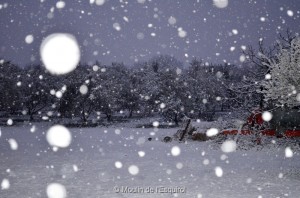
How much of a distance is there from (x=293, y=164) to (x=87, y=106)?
40389 millimetres

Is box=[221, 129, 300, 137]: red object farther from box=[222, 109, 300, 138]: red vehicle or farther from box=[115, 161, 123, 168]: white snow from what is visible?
box=[115, 161, 123, 168]: white snow

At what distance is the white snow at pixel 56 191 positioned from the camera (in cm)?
991

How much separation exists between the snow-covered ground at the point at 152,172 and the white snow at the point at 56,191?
0.53 feet

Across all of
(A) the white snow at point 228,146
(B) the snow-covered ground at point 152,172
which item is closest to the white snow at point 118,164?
(B) the snow-covered ground at point 152,172

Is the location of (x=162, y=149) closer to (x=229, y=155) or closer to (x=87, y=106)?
(x=229, y=155)

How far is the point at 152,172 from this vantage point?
534 inches

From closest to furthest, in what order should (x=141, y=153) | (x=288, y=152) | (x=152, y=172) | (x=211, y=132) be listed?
(x=152, y=172) < (x=288, y=152) < (x=141, y=153) < (x=211, y=132)

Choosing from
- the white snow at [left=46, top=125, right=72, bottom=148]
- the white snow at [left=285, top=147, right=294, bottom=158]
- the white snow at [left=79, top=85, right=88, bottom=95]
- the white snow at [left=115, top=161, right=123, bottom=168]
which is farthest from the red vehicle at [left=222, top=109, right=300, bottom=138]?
the white snow at [left=79, top=85, right=88, bottom=95]

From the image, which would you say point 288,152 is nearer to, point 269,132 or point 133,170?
point 269,132

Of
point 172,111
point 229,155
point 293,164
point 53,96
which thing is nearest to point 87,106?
point 53,96

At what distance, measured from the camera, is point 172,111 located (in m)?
46.6

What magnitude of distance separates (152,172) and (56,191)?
14.3 ft

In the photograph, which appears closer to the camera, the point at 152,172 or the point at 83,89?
the point at 152,172

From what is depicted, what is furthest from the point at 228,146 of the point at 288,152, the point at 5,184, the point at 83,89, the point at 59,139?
the point at 83,89
